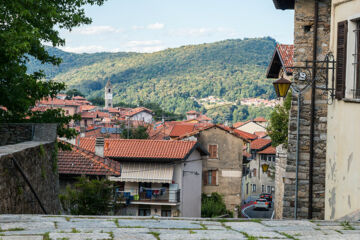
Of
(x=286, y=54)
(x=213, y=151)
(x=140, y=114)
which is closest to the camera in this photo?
(x=286, y=54)

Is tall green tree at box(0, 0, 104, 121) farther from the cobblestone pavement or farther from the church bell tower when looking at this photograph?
the church bell tower

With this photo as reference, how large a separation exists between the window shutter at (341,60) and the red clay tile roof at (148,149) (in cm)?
2351

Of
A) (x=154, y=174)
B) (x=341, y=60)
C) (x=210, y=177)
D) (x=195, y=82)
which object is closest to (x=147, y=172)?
(x=154, y=174)

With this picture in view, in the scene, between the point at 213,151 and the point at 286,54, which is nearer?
the point at 286,54

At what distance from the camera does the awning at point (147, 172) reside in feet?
107

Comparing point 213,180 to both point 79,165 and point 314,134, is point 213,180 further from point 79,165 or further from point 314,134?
point 314,134

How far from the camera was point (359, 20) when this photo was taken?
901cm

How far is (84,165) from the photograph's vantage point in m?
20.2

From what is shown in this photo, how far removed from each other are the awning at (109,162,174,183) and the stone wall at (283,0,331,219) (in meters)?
20.6

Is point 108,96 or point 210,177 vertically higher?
point 108,96

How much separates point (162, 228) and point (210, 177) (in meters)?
36.4

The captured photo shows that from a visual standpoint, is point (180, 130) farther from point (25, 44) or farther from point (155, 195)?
point (25, 44)

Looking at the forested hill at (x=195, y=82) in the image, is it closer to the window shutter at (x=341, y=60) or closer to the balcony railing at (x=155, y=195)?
the balcony railing at (x=155, y=195)

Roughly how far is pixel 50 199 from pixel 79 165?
8372 mm
